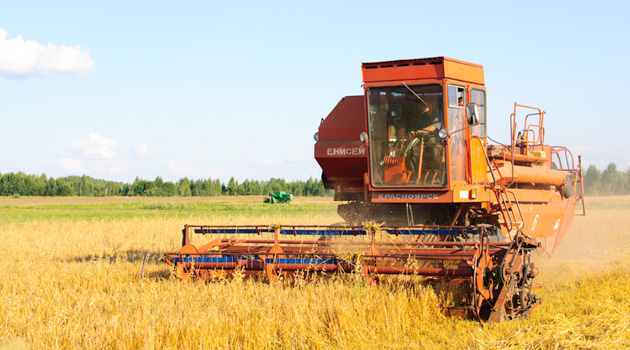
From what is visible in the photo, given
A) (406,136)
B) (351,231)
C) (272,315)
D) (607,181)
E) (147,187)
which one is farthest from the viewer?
(147,187)

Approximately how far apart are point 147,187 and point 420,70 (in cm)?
7782

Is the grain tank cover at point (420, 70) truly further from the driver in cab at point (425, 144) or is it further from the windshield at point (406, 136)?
the driver in cab at point (425, 144)

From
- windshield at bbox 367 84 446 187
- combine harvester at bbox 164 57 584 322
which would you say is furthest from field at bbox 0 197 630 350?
windshield at bbox 367 84 446 187

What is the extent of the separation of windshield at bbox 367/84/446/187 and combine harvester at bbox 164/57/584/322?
0.01 m

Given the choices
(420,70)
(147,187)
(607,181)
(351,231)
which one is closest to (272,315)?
(351,231)

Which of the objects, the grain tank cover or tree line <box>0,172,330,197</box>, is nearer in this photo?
the grain tank cover

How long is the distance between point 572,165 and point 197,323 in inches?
329

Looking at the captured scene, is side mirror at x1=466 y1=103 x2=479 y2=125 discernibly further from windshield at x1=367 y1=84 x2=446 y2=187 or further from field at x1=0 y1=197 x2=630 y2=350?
field at x1=0 y1=197 x2=630 y2=350

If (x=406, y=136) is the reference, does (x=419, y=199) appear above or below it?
below

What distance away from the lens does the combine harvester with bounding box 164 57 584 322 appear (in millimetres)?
5844

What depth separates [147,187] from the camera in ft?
267

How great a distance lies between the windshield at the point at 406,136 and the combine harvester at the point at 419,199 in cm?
1

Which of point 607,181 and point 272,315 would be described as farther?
point 607,181

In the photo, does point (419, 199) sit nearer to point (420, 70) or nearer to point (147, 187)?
point (420, 70)
